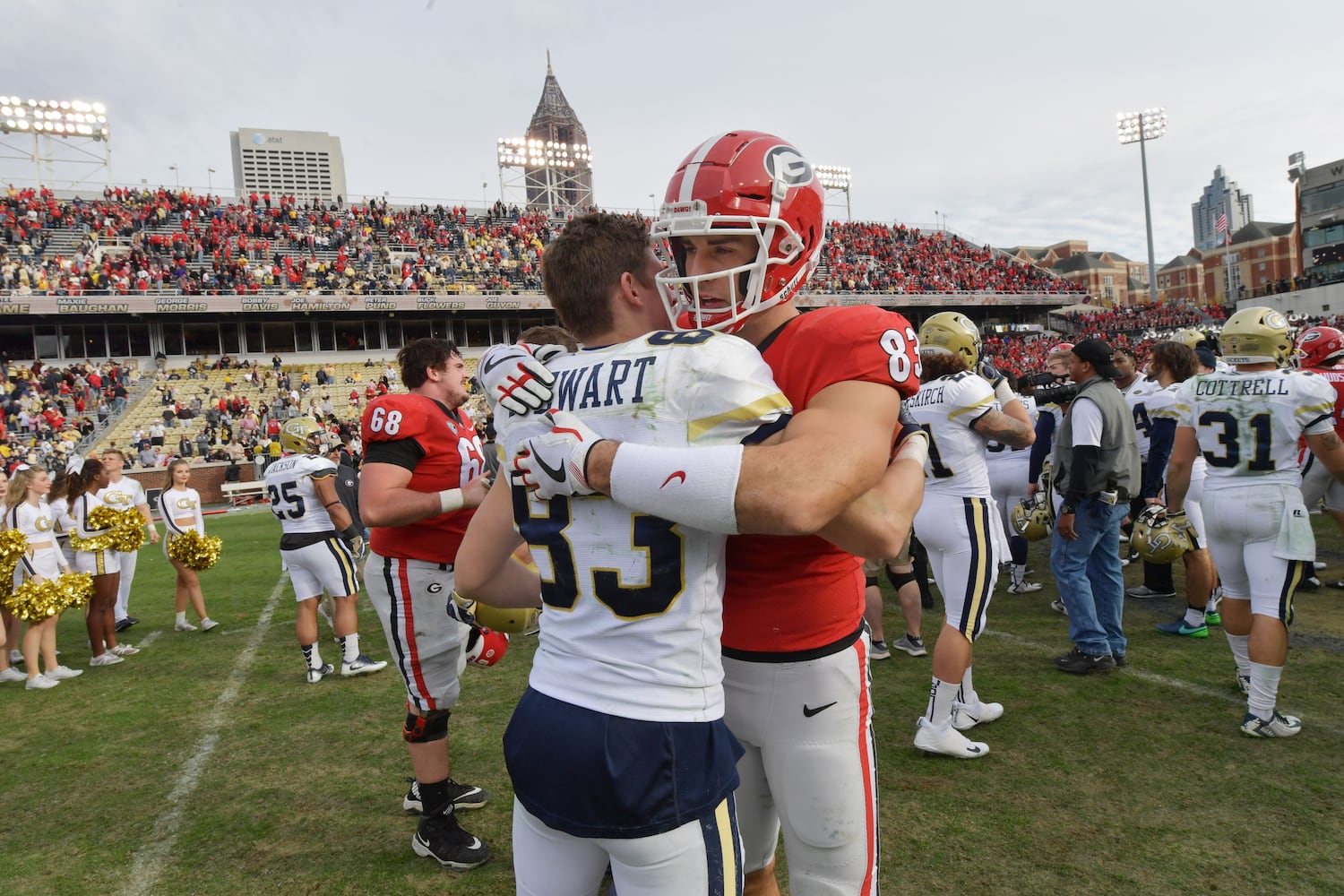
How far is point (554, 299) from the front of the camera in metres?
1.89

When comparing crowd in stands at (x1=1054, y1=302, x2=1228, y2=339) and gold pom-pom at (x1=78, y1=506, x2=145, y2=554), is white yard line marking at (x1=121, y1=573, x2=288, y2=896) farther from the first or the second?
crowd in stands at (x1=1054, y1=302, x2=1228, y2=339)

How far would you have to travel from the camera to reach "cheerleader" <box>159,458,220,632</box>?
8797 millimetres

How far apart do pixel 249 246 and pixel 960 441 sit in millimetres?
37254

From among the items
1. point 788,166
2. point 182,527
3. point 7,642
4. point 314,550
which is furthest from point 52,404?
point 788,166

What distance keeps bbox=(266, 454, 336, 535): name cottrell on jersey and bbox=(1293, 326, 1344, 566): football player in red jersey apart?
7353 millimetres

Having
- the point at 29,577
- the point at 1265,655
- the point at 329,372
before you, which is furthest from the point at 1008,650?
the point at 329,372

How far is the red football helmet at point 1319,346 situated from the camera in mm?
5867

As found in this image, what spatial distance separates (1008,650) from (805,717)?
15.7 ft

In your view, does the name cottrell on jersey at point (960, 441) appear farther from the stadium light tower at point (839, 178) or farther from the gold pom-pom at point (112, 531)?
the stadium light tower at point (839, 178)

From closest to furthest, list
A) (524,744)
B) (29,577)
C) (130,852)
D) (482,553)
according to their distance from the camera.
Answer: (524,744), (482,553), (130,852), (29,577)

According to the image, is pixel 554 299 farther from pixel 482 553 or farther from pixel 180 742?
pixel 180 742

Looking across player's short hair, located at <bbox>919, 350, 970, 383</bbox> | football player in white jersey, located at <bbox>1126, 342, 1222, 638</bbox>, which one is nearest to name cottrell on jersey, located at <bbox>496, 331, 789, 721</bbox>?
player's short hair, located at <bbox>919, 350, 970, 383</bbox>

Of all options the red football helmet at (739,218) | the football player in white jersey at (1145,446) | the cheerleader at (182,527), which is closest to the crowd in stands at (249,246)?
the cheerleader at (182,527)

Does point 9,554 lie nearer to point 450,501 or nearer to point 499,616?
point 450,501
